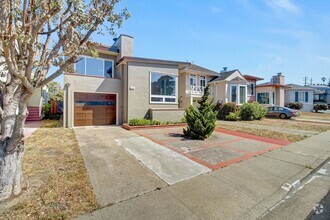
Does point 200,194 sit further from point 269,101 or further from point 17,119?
point 269,101

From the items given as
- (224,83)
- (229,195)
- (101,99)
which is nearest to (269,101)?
(224,83)

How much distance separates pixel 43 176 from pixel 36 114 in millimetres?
14953

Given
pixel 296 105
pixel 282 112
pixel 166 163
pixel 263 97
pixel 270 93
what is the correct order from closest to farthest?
pixel 166 163 < pixel 282 112 < pixel 270 93 < pixel 263 97 < pixel 296 105

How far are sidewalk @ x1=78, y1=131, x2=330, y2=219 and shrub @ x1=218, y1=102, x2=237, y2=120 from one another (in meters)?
13.9

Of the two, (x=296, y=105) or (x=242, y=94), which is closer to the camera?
(x=242, y=94)

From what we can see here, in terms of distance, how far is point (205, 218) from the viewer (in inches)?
112

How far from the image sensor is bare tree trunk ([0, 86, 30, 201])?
3.10 meters

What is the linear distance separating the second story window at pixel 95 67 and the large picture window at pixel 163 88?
13.1 ft

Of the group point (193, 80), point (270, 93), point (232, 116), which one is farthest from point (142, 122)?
point (270, 93)

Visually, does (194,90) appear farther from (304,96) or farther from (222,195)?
(304,96)

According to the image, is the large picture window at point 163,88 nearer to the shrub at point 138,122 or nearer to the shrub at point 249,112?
the shrub at point 138,122

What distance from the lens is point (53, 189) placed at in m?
3.53

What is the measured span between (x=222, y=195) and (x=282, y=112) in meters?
21.7

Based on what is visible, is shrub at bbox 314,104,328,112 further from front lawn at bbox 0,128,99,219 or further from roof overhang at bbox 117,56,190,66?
front lawn at bbox 0,128,99,219
